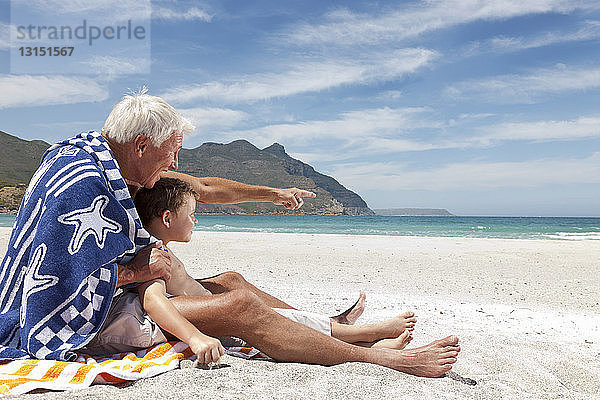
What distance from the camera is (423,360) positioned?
3100 mm

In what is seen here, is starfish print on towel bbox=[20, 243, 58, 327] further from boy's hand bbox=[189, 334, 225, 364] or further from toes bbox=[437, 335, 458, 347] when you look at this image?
toes bbox=[437, 335, 458, 347]

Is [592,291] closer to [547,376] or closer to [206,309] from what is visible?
[547,376]

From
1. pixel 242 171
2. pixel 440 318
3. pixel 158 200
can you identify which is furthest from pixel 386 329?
pixel 242 171

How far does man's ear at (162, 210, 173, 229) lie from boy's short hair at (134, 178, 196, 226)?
0.07 ft

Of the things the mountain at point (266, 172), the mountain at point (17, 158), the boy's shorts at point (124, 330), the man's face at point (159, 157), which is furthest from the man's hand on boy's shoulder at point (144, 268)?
the mountain at point (17, 158)

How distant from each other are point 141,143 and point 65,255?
2.49ft

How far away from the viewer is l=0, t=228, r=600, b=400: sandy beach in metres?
2.73

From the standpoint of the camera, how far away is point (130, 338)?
2957 millimetres

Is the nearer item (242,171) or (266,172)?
(266,172)

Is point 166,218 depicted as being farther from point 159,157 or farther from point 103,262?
point 103,262

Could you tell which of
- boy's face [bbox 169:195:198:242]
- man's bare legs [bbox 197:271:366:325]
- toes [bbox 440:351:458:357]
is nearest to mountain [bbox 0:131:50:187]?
man's bare legs [bbox 197:271:366:325]

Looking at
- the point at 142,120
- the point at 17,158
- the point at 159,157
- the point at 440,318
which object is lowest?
the point at 440,318

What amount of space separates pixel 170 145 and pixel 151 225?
576 mm

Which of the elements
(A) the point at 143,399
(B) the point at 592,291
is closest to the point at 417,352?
(A) the point at 143,399
